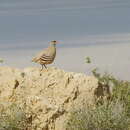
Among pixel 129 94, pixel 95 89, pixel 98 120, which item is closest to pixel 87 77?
pixel 95 89

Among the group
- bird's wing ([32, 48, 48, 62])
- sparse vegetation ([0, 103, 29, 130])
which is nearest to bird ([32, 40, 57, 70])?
bird's wing ([32, 48, 48, 62])

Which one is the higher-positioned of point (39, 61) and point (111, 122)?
point (39, 61)

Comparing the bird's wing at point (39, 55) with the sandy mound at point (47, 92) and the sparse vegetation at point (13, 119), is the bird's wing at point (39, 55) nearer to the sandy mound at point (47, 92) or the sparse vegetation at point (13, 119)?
the sandy mound at point (47, 92)

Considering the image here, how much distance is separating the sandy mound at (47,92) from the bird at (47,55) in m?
0.34

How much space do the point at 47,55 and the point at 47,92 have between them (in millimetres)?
1383

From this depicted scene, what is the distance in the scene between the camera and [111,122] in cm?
1973

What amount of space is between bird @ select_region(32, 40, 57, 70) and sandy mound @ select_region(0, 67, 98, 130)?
0.34 metres

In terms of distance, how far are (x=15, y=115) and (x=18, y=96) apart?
49.0 inches

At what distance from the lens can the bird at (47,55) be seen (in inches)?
829

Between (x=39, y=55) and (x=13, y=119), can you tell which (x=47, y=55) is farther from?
(x=13, y=119)

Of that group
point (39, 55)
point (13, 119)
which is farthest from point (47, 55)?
point (13, 119)

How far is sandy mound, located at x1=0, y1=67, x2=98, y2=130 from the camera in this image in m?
19.9

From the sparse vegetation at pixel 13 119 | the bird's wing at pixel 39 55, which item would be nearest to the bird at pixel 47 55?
the bird's wing at pixel 39 55

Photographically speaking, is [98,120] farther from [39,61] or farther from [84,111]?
[39,61]
